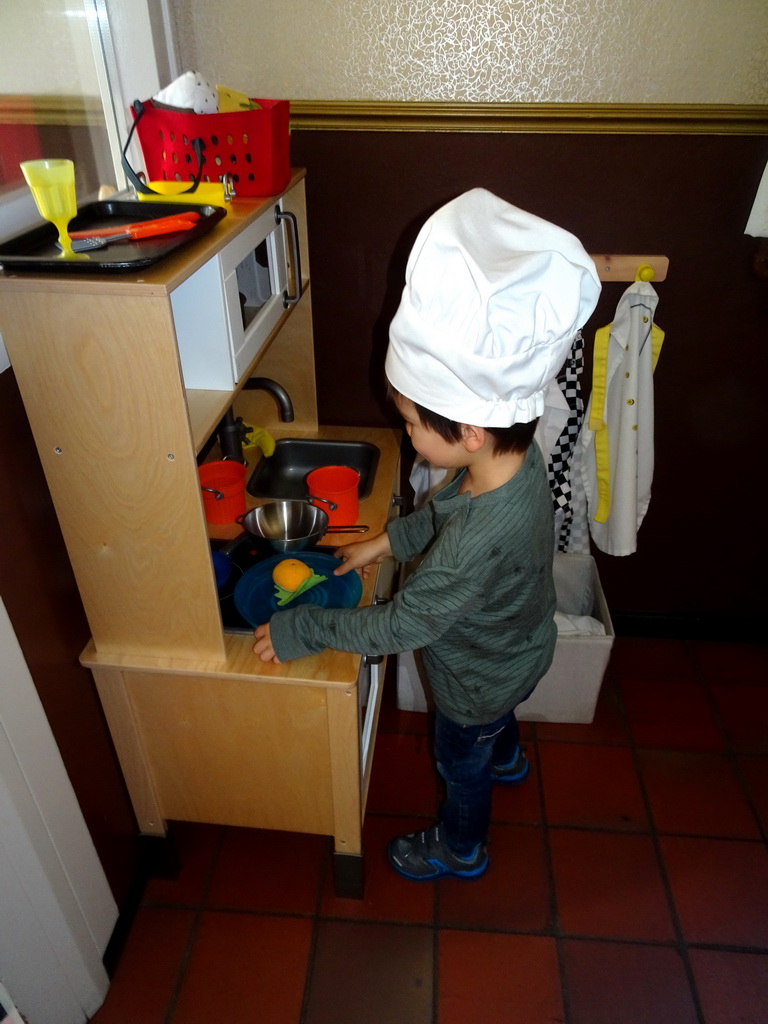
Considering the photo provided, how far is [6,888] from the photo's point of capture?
3.65 feet

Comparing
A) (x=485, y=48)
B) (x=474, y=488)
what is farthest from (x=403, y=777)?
(x=485, y=48)

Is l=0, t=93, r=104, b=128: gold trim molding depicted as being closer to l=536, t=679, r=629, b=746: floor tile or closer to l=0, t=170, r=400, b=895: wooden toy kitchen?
l=0, t=170, r=400, b=895: wooden toy kitchen

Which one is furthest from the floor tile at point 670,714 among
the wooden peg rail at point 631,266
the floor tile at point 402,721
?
the wooden peg rail at point 631,266

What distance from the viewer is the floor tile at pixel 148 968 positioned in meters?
1.36

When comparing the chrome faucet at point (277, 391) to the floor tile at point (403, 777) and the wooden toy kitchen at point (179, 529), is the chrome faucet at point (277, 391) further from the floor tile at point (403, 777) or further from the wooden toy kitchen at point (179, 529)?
the floor tile at point (403, 777)

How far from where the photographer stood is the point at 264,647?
121 cm

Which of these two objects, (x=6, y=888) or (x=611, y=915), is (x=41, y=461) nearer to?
(x=6, y=888)

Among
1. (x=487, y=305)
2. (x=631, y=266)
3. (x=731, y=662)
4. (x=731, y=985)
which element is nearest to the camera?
(x=487, y=305)

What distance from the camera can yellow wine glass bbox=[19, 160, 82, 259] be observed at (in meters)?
0.90

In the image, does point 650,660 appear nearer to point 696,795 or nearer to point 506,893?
point 696,795

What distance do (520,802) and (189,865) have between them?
0.78 m

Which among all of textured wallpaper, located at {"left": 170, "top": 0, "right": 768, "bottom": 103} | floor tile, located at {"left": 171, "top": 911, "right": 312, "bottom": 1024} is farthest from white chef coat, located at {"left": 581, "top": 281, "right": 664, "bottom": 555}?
floor tile, located at {"left": 171, "top": 911, "right": 312, "bottom": 1024}

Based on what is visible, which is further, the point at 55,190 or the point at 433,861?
the point at 433,861

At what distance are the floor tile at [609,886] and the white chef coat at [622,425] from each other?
700 millimetres
